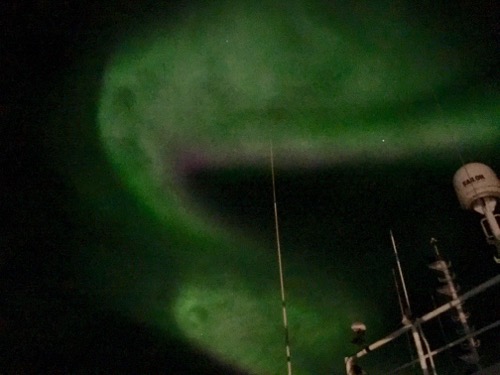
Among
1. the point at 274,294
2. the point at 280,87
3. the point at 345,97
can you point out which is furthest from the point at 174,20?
the point at 274,294

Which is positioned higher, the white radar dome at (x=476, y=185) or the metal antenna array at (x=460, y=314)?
the white radar dome at (x=476, y=185)

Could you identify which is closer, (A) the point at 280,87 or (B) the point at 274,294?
(A) the point at 280,87

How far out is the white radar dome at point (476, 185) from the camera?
266 inches

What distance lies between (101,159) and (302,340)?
5971 millimetres

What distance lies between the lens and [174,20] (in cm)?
623

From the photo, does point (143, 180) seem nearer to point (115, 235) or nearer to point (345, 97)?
point (115, 235)

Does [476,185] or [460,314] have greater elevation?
[476,185]

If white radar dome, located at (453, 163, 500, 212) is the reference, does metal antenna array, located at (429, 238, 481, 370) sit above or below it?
below

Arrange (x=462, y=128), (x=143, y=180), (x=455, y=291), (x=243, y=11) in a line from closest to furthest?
(x=243, y=11), (x=455, y=291), (x=462, y=128), (x=143, y=180)

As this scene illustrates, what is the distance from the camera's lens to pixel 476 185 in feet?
22.4

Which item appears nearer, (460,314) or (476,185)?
(460,314)

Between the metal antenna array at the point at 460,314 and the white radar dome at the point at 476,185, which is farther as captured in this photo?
the white radar dome at the point at 476,185

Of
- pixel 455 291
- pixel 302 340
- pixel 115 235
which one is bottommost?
pixel 455 291

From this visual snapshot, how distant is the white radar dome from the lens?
6.77 meters
